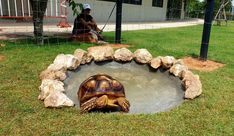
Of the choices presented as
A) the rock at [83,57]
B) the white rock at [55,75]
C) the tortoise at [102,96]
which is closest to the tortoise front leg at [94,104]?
the tortoise at [102,96]

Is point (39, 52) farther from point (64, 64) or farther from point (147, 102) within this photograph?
point (147, 102)

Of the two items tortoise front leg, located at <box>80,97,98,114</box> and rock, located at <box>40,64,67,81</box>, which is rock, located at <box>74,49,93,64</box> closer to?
rock, located at <box>40,64,67,81</box>

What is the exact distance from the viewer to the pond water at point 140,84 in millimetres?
4473

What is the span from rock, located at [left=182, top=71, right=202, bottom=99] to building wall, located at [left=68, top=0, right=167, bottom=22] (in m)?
11.2

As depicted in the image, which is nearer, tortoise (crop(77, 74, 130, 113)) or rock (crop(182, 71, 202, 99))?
tortoise (crop(77, 74, 130, 113))

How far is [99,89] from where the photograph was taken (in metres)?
4.06

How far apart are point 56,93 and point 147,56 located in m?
2.44

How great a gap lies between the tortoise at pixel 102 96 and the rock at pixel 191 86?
1.07m

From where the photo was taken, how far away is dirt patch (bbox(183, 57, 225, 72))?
21.7ft

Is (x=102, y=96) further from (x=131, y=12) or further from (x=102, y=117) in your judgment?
(x=131, y=12)

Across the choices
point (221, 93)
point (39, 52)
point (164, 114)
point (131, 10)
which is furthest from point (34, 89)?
point (131, 10)

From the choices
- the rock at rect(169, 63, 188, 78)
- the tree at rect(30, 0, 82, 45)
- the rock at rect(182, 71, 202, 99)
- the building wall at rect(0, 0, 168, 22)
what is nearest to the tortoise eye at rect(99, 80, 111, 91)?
the rock at rect(182, 71, 202, 99)

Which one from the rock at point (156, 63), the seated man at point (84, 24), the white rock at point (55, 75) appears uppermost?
the seated man at point (84, 24)

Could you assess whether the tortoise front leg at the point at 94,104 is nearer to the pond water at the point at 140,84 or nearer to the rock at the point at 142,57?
the pond water at the point at 140,84
